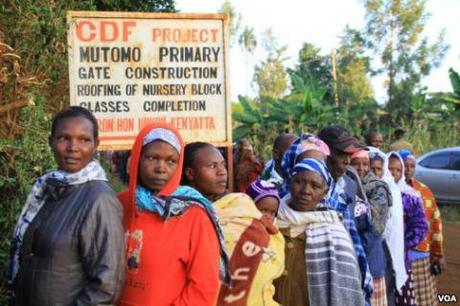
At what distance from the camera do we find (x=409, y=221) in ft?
17.8

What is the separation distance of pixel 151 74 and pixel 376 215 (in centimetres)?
183

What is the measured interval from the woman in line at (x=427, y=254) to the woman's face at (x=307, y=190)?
2.59 meters

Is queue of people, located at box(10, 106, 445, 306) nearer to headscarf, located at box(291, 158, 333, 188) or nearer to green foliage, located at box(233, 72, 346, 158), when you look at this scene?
headscarf, located at box(291, 158, 333, 188)

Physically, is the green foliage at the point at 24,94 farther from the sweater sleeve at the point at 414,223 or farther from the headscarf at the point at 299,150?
the sweater sleeve at the point at 414,223

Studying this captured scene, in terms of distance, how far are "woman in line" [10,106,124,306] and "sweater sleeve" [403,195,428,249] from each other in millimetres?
3402

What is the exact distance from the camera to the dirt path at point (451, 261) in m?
8.25

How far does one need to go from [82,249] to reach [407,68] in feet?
A: 89.7

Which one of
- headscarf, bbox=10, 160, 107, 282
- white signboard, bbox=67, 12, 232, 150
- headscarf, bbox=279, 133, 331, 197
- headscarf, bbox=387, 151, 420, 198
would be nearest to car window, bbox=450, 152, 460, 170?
headscarf, bbox=387, 151, 420, 198

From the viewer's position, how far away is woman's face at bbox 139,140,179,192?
2.67 meters

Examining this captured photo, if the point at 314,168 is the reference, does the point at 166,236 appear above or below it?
below

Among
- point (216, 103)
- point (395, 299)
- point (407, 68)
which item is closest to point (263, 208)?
point (216, 103)

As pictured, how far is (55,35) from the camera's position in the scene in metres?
4.23

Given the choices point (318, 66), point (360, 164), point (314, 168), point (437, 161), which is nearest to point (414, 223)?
point (360, 164)

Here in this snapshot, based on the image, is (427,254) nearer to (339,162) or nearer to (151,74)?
(339,162)
